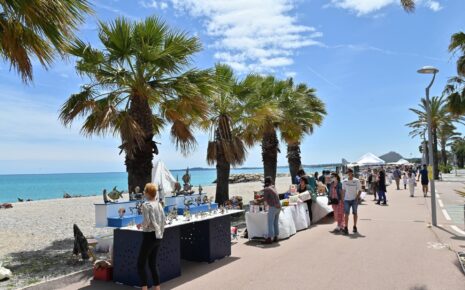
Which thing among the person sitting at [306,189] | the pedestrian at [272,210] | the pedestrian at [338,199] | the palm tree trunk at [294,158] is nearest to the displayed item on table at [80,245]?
the pedestrian at [272,210]

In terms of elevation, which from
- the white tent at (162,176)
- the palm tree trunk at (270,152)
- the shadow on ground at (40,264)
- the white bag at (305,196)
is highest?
the palm tree trunk at (270,152)

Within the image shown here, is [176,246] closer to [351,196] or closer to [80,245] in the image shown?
[80,245]

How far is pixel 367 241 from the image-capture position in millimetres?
9445

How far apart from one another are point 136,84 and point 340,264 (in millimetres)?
6035

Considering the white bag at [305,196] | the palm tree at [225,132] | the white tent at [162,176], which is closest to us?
the white bag at [305,196]

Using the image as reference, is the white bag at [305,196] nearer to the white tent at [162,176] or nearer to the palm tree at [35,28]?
the white tent at [162,176]

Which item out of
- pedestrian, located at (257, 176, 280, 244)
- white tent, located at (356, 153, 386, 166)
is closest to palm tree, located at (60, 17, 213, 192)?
pedestrian, located at (257, 176, 280, 244)

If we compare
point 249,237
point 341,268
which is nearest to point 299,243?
point 249,237

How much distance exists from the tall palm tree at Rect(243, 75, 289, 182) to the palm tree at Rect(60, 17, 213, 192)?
16.4ft

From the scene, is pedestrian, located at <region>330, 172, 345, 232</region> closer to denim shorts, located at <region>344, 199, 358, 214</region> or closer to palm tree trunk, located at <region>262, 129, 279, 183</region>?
denim shorts, located at <region>344, 199, 358, 214</region>

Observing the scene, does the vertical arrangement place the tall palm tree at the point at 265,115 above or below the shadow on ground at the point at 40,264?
above

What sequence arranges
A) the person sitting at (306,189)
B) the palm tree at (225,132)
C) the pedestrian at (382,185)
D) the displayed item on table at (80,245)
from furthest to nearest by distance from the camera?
the pedestrian at (382,185), the palm tree at (225,132), the person sitting at (306,189), the displayed item on table at (80,245)

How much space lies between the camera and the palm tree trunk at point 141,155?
31.6 ft

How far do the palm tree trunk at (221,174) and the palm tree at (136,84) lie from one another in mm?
4858
